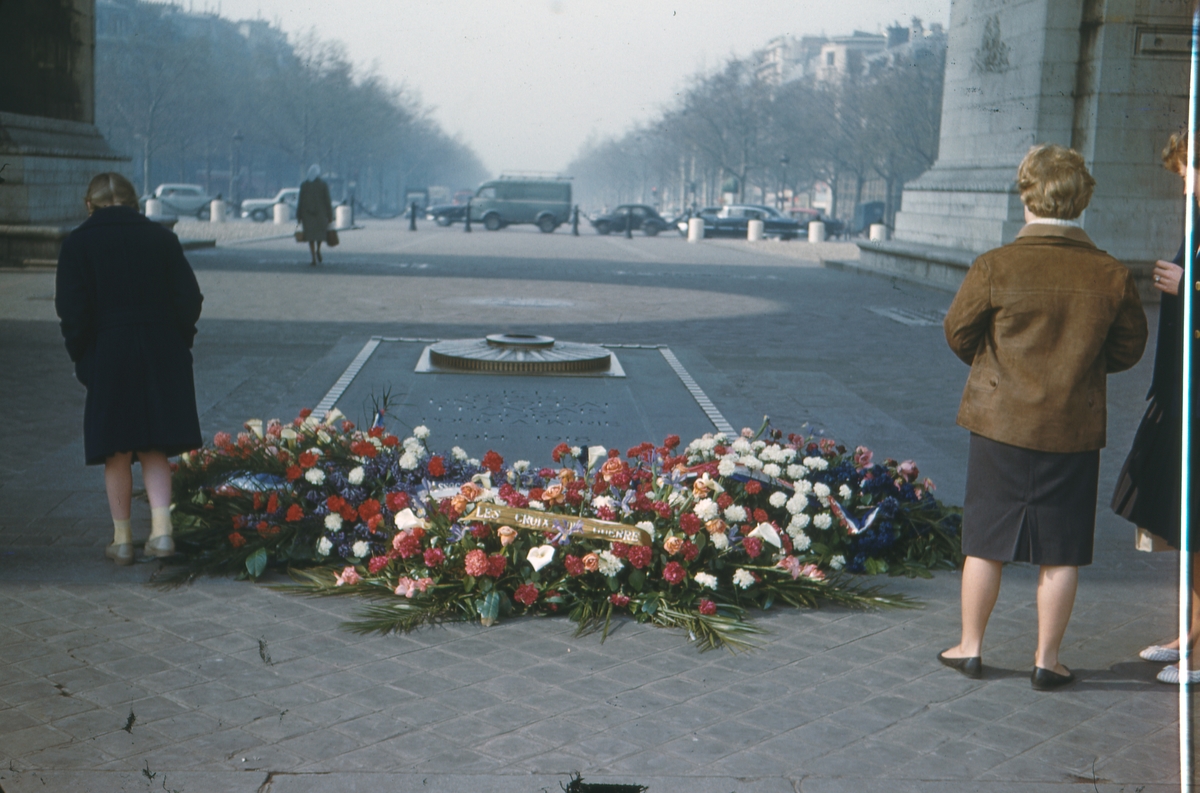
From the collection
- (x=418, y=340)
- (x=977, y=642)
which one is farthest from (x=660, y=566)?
(x=418, y=340)

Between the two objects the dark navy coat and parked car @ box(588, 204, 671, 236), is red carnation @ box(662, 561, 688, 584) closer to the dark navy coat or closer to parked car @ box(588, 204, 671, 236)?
the dark navy coat

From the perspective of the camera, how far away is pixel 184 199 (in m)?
50.9

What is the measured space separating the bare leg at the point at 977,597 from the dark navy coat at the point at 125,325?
3.11 meters

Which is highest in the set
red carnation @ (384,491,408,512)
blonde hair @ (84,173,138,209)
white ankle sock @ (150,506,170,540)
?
blonde hair @ (84,173,138,209)

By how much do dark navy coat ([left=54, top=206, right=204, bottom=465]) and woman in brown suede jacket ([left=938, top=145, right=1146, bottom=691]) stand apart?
307 centimetres

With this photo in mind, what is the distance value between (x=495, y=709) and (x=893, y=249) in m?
20.9

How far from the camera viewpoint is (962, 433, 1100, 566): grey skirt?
3.97 meters

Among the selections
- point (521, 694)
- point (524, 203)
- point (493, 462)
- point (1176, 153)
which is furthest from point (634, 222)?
point (521, 694)

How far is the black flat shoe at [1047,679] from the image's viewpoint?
4.05 metres

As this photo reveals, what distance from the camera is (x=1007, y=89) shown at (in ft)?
64.2

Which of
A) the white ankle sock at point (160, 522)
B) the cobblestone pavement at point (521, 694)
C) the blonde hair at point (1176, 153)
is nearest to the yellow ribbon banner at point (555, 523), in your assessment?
the cobblestone pavement at point (521, 694)

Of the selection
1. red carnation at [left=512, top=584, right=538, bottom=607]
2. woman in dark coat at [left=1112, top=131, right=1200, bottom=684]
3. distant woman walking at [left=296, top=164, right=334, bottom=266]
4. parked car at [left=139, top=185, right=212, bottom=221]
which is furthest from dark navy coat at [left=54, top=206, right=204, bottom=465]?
parked car at [left=139, top=185, right=212, bottom=221]

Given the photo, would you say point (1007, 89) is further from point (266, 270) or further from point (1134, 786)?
point (1134, 786)

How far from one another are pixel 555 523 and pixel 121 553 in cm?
179
